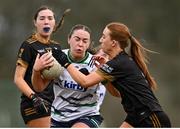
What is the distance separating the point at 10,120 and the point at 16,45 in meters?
5.13

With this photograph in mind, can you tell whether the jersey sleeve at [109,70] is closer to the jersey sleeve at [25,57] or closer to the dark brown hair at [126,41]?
the dark brown hair at [126,41]

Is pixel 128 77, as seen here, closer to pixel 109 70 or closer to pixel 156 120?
pixel 109 70

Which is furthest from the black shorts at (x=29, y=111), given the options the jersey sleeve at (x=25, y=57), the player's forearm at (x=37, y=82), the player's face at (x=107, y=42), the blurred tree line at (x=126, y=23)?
the blurred tree line at (x=126, y=23)

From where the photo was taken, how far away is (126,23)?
2459cm

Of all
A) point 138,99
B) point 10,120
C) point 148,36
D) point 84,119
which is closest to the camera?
point 138,99

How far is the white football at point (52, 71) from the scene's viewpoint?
8.03m

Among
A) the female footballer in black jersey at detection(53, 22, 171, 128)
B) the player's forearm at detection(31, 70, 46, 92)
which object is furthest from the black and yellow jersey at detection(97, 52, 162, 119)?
the player's forearm at detection(31, 70, 46, 92)

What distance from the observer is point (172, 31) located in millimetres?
26281

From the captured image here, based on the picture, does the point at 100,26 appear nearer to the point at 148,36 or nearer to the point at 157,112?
the point at 148,36

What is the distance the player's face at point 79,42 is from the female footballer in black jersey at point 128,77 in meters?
0.45

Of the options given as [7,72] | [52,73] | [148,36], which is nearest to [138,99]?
[52,73]

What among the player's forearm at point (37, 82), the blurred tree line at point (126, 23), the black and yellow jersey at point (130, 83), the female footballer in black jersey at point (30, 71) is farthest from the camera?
the blurred tree line at point (126, 23)

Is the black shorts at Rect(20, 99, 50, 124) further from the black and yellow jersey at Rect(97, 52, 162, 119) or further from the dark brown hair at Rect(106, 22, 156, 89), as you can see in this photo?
the dark brown hair at Rect(106, 22, 156, 89)

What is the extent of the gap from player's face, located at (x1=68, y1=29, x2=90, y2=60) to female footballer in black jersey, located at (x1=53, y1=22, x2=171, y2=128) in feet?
1.46
